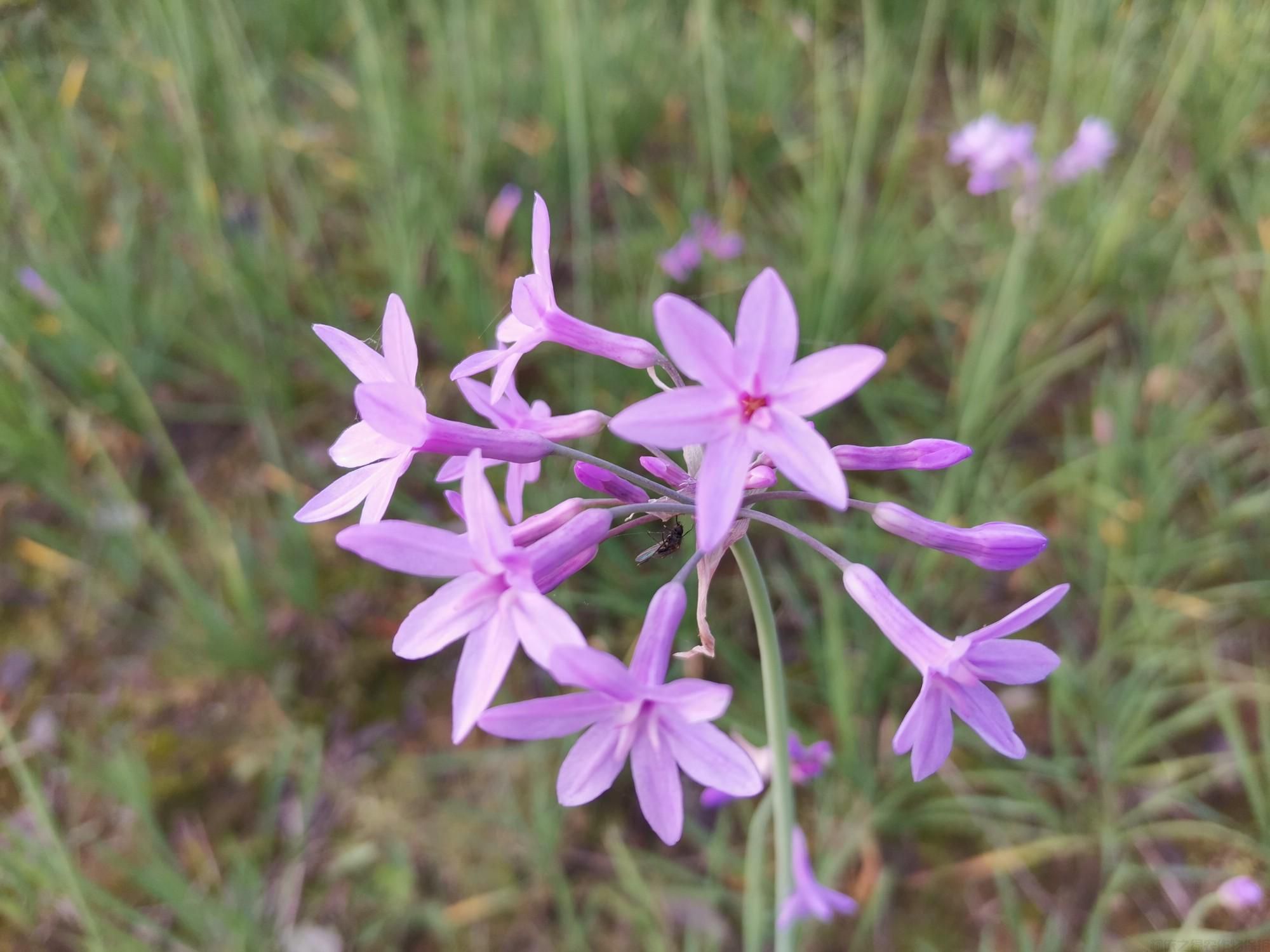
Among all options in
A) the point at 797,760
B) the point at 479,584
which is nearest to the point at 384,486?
the point at 479,584

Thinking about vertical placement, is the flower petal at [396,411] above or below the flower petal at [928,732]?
above

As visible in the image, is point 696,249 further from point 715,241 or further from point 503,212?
point 503,212

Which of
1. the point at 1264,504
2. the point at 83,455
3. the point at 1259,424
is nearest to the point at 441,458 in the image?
the point at 83,455

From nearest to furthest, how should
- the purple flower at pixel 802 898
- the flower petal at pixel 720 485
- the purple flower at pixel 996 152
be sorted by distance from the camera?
the flower petal at pixel 720 485 → the purple flower at pixel 802 898 → the purple flower at pixel 996 152

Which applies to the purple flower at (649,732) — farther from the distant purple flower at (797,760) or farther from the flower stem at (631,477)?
the distant purple flower at (797,760)

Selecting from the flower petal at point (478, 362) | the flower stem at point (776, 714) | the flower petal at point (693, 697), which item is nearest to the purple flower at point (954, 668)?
the flower stem at point (776, 714)
